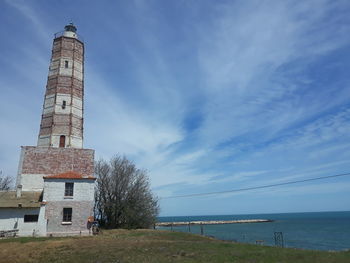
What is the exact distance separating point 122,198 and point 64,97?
Result: 14615 millimetres

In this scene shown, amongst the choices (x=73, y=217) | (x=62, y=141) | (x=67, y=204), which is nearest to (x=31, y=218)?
(x=67, y=204)

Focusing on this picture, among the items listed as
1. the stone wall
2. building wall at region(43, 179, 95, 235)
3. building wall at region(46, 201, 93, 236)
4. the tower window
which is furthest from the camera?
the tower window

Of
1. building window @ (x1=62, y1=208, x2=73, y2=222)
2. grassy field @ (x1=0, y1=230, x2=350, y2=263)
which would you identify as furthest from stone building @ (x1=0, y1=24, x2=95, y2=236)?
grassy field @ (x1=0, y1=230, x2=350, y2=263)

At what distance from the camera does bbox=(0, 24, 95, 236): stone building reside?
2312cm

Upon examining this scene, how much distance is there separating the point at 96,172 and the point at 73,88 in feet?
40.6

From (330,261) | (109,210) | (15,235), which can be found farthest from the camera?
(109,210)

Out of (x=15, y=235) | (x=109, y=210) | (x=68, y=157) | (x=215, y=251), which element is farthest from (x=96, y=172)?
(x=215, y=251)

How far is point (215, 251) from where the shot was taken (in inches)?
580

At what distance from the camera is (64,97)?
29094mm

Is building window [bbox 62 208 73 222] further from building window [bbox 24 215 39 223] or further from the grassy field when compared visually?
the grassy field

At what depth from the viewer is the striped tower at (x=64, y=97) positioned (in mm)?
27953

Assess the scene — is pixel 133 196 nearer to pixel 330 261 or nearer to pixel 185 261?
pixel 185 261

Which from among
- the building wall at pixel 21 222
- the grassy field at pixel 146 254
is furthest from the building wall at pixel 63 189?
the grassy field at pixel 146 254

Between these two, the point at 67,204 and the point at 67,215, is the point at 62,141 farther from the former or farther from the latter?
the point at 67,215
